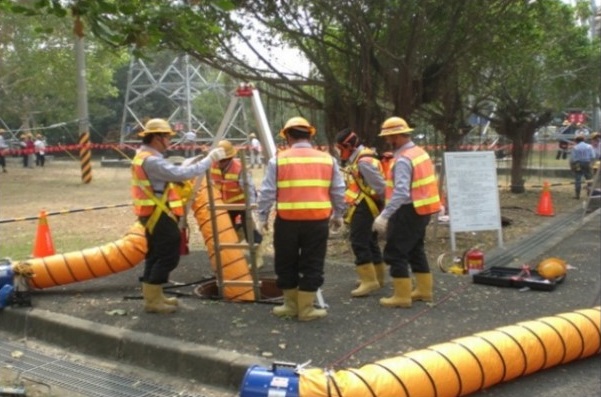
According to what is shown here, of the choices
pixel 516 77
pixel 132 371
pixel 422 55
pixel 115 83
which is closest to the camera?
pixel 132 371

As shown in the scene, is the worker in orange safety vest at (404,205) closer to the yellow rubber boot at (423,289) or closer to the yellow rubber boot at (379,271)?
the yellow rubber boot at (423,289)

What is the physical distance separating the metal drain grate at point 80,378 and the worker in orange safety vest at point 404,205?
2375 millimetres

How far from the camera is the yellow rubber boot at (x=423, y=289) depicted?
263 inches

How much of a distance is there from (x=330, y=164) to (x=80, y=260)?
10.0ft

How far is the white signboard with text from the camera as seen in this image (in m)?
9.97

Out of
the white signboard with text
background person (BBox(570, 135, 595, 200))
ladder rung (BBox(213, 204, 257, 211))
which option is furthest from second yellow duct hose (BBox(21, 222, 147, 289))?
background person (BBox(570, 135, 595, 200))

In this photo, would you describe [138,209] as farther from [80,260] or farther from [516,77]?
[516,77]

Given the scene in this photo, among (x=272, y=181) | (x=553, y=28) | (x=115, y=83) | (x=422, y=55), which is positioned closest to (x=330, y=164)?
(x=272, y=181)

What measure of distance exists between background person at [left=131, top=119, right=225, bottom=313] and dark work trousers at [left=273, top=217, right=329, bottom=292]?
92cm

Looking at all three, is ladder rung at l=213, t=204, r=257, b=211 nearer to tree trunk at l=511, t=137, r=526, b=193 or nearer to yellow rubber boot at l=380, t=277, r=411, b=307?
yellow rubber boot at l=380, t=277, r=411, b=307

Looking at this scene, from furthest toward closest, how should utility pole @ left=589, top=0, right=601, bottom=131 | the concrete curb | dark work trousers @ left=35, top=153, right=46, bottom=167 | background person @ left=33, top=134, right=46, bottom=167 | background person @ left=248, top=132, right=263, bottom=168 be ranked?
dark work trousers @ left=35, top=153, right=46, bottom=167 → background person @ left=33, top=134, right=46, bottom=167 → utility pole @ left=589, top=0, right=601, bottom=131 → background person @ left=248, top=132, right=263, bottom=168 → the concrete curb

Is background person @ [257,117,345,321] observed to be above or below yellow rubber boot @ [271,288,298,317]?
above

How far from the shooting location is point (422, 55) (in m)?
10.3

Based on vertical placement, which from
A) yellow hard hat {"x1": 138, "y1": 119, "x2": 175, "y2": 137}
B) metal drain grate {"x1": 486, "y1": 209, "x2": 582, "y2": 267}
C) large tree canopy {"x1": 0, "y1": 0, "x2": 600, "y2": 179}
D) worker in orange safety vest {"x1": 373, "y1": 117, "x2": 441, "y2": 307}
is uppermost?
large tree canopy {"x1": 0, "y1": 0, "x2": 600, "y2": 179}
